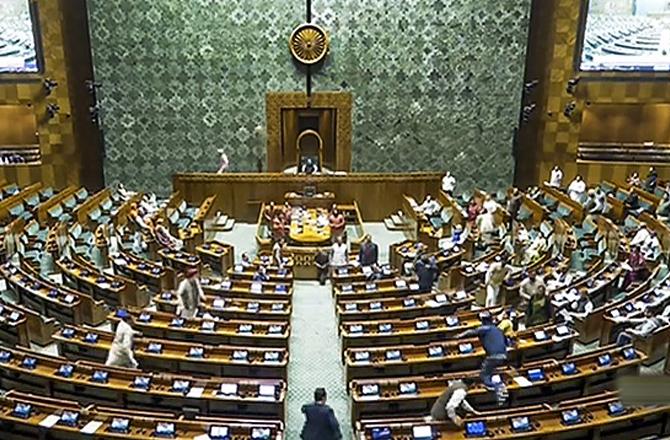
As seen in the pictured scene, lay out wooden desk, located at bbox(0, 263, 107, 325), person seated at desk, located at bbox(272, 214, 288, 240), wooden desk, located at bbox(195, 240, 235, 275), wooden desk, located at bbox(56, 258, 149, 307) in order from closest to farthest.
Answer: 1. wooden desk, located at bbox(0, 263, 107, 325)
2. wooden desk, located at bbox(56, 258, 149, 307)
3. wooden desk, located at bbox(195, 240, 235, 275)
4. person seated at desk, located at bbox(272, 214, 288, 240)

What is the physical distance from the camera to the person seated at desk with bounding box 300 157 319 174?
55.1 feet

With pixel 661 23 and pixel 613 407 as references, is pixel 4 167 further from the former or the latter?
pixel 661 23

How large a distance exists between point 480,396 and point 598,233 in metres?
7.64

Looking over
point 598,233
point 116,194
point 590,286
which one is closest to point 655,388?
point 590,286

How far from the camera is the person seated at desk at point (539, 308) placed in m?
9.06

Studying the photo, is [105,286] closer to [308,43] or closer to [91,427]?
[91,427]

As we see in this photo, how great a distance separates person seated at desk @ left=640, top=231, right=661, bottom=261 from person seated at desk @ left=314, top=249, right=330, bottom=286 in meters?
5.72

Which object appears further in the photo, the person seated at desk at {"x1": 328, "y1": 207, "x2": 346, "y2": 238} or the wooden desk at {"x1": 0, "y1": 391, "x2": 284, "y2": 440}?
the person seated at desk at {"x1": 328, "y1": 207, "x2": 346, "y2": 238}

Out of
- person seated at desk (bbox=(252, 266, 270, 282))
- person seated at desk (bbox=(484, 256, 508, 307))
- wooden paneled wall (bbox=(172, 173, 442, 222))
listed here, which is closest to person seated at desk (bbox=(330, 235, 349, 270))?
person seated at desk (bbox=(252, 266, 270, 282))

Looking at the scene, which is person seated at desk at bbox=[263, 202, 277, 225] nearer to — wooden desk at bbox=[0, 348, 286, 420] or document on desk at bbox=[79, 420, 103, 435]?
wooden desk at bbox=[0, 348, 286, 420]

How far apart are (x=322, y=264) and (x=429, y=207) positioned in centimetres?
423

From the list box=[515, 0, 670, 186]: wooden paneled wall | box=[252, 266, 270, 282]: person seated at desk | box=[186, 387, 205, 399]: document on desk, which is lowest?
box=[252, 266, 270, 282]: person seated at desk

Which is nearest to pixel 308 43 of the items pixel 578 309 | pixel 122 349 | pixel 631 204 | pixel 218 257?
pixel 218 257

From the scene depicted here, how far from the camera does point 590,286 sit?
9.77 m
